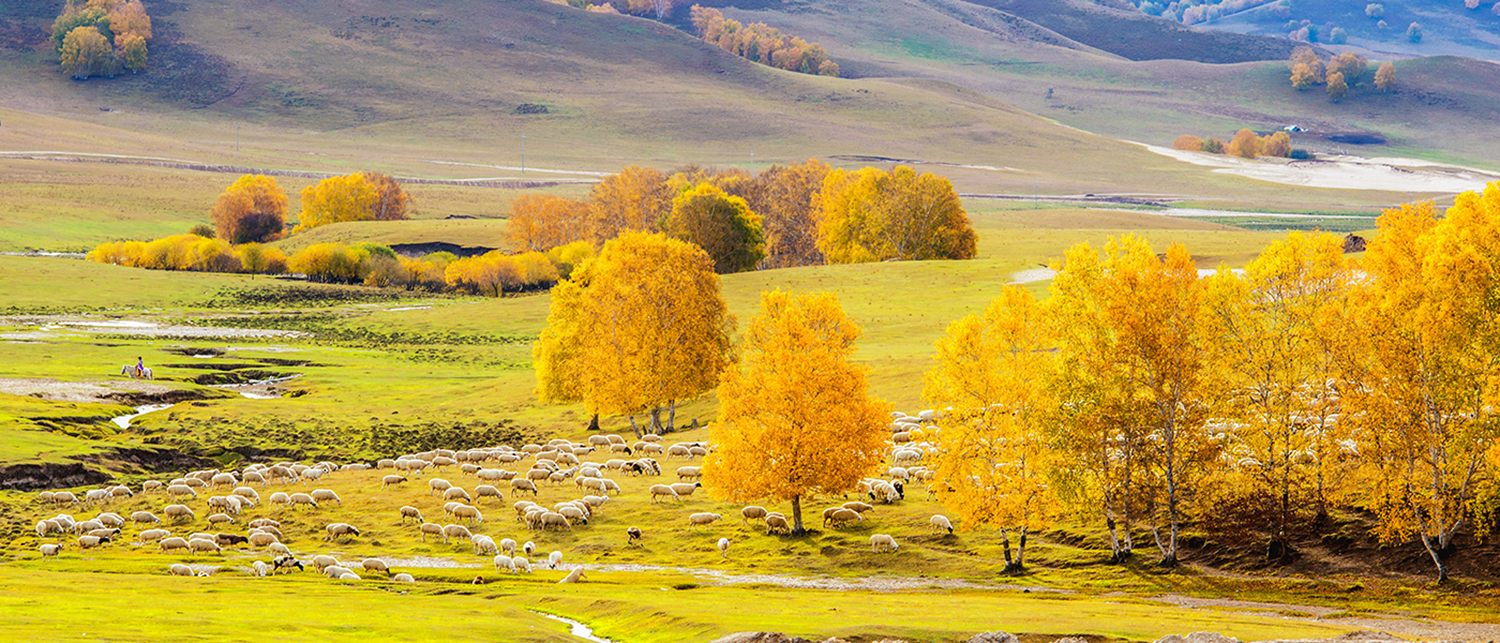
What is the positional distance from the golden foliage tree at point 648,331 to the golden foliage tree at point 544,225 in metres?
93.5

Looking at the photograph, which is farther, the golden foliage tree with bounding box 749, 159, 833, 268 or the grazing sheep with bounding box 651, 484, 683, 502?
the golden foliage tree with bounding box 749, 159, 833, 268

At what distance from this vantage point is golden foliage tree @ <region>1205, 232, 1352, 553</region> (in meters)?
34.9

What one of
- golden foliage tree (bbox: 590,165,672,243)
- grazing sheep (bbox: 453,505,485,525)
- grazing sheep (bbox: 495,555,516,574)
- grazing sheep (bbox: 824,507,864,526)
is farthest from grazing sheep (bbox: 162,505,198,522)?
golden foliage tree (bbox: 590,165,672,243)

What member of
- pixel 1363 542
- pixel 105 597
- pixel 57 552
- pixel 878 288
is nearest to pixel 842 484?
pixel 1363 542

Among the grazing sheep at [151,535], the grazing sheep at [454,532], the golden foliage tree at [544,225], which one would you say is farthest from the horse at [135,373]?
the golden foliage tree at [544,225]

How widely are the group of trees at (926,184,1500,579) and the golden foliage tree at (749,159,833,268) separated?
4364 inches

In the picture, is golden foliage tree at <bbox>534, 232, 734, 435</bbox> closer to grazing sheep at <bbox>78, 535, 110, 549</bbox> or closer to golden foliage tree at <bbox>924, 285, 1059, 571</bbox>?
golden foliage tree at <bbox>924, 285, 1059, 571</bbox>

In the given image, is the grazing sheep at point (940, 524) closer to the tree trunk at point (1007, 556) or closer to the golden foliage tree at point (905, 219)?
the tree trunk at point (1007, 556)

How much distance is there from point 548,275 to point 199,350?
5009 centimetres

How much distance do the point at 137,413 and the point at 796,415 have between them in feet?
143

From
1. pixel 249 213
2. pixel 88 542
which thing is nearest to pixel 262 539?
pixel 88 542

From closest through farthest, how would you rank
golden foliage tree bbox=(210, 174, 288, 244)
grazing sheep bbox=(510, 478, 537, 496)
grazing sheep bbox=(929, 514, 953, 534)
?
grazing sheep bbox=(929, 514, 953, 534)
grazing sheep bbox=(510, 478, 537, 496)
golden foliage tree bbox=(210, 174, 288, 244)

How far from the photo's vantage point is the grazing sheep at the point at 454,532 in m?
38.8

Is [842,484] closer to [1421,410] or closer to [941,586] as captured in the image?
[941,586]
